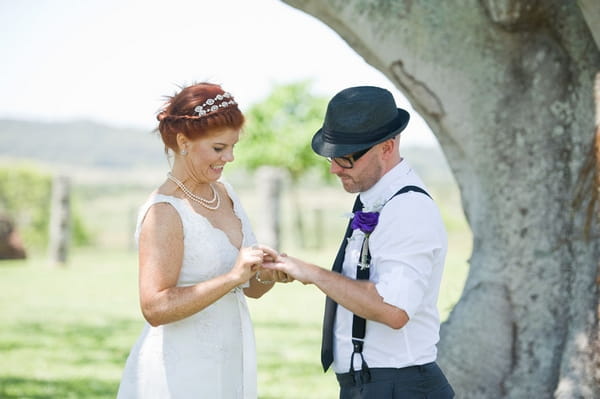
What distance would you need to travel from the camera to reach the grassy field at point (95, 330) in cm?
777

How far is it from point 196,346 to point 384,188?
107cm

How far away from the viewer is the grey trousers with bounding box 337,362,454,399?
3143 millimetres

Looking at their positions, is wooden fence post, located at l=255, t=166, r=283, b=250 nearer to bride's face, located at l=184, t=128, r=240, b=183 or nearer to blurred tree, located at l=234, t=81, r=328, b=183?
blurred tree, located at l=234, t=81, r=328, b=183

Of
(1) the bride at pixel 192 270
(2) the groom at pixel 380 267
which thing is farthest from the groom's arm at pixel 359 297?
(1) the bride at pixel 192 270

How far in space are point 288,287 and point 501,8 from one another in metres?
12.0

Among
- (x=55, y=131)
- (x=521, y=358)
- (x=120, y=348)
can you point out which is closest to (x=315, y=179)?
(x=120, y=348)

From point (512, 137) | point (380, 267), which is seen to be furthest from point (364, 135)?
point (512, 137)

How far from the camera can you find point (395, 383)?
10.3 feet

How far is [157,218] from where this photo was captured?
335 centimetres

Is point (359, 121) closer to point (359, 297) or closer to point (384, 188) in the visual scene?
point (384, 188)

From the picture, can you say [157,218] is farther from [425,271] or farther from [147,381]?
[425,271]

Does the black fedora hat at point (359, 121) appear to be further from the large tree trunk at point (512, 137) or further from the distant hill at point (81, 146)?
the distant hill at point (81, 146)

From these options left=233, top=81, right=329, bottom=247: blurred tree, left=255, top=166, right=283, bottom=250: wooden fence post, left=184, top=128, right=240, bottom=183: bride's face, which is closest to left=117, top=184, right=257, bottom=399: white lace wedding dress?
left=184, top=128, right=240, bottom=183: bride's face

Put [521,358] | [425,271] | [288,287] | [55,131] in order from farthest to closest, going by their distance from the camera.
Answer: [55,131]
[288,287]
[521,358]
[425,271]
